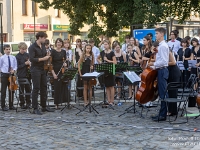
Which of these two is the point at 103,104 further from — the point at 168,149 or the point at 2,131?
the point at 168,149

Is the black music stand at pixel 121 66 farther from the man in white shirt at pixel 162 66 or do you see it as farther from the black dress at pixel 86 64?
the man in white shirt at pixel 162 66

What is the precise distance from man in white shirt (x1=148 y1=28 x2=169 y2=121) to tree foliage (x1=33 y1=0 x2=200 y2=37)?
34.6 feet

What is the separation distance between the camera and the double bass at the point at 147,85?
1066 cm

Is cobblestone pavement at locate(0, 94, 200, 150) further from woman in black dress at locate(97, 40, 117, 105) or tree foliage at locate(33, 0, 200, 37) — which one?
tree foliage at locate(33, 0, 200, 37)

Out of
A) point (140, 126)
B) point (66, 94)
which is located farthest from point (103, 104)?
point (140, 126)

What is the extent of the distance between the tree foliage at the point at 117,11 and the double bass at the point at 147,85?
1063 cm

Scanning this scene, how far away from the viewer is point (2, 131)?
32.3ft

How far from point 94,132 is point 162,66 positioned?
225 centimetres

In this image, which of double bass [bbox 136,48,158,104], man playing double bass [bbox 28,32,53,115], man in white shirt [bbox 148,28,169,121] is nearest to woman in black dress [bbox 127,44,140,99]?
man playing double bass [bbox 28,32,53,115]

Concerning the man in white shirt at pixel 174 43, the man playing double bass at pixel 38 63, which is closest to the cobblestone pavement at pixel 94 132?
the man playing double bass at pixel 38 63

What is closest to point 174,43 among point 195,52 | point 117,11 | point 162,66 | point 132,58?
point 195,52

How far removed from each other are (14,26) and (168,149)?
40.6 metres

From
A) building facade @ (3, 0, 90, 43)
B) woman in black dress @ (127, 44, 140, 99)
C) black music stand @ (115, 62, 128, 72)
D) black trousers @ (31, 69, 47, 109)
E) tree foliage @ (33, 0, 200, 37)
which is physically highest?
building facade @ (3, 0, 90, 43)

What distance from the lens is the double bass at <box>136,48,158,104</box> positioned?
35.0 feet
